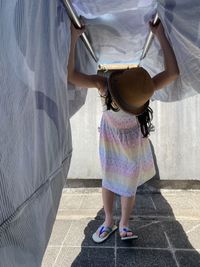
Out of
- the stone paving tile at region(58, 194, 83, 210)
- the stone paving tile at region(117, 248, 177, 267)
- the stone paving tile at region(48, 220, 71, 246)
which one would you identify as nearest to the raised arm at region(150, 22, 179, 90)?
the stone paving tile at region(117, 248, 177, 267)

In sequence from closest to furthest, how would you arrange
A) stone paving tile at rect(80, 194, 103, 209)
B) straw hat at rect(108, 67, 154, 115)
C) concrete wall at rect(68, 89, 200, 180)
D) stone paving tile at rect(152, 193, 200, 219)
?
straw hat at rect(108, 67, 154, 115) < stone paving tile at rect(152, 193, 200, 219) < stone paving tile at rect(80, 194, 103, 209) < concrete wall at rect(68, 89, 200, 180)

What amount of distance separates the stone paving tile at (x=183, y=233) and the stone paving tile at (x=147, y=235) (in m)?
0.07

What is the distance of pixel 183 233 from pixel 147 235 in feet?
1.07

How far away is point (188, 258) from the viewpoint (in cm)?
234

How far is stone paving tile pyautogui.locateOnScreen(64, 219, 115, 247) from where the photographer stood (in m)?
2.61

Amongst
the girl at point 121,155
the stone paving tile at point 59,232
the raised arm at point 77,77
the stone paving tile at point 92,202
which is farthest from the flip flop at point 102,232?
the raised arm at point 77,77

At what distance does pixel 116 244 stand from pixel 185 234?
64 cm

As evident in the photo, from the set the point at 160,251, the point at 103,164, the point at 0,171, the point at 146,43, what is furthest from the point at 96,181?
the point at 0,171

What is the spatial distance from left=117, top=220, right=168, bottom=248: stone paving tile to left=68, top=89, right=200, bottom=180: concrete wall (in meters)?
1.08

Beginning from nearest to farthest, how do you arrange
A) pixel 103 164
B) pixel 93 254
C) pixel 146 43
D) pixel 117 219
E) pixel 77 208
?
pixel 146 43 → pixel 93 254 → pixel 103 164 → pixel 117 219 → pixel 77 208

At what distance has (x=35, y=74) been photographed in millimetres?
1050

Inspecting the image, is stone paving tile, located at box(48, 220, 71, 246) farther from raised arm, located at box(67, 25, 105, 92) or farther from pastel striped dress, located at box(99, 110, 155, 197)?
raised arm, located at box(67, 25, 105, 92)

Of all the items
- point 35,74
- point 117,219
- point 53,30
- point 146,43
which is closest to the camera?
point 35,74

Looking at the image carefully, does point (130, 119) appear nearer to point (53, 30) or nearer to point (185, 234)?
point (185, 234)
